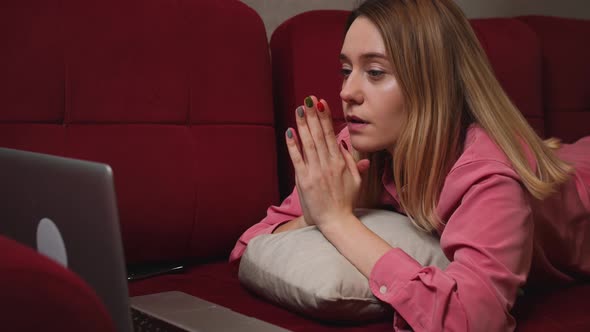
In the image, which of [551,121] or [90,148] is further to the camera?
[551,121]

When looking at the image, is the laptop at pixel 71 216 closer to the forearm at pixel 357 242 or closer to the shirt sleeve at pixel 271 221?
the forearm at pixel 357 242

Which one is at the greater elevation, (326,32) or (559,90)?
(326,32)

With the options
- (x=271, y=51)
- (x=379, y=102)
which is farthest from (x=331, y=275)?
(x=271, y=51)

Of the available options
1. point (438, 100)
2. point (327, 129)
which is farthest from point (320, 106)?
point (438, 100)

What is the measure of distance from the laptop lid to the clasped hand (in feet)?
1.88

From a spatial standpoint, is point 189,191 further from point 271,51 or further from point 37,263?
point 37,263

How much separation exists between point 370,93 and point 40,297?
800 millimetres

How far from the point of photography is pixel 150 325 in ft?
3.46

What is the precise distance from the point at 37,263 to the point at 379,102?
790mm

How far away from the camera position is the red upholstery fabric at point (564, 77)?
211 cm

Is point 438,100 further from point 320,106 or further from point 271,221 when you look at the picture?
point 271,221

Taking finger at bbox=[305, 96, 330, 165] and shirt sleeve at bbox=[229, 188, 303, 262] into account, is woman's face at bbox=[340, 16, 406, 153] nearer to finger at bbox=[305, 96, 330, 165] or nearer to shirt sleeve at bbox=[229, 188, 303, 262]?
finger at bbox=[305, 96, 330, 165]

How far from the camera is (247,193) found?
62.7 inches

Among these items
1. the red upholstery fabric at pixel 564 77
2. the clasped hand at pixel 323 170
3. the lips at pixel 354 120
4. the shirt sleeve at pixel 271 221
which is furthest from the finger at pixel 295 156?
the red upholstery fabric at pixel 564 77
